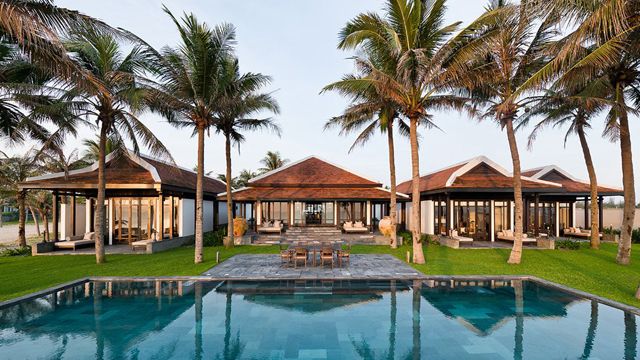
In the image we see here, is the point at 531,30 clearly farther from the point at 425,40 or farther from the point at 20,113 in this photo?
the point at 20,113

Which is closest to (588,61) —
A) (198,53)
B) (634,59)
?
(634,59)

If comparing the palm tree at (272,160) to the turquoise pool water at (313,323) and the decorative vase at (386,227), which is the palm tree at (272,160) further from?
the turquoise pool water at (313,323)

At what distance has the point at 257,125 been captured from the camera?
1906 cm

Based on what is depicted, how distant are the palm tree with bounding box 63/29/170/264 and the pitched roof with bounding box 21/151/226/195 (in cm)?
265

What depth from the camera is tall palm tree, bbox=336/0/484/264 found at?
37.4ft

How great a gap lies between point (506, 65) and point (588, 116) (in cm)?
960

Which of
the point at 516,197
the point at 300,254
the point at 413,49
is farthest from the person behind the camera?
the point at 516,197

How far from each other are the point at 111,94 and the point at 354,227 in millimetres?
15570

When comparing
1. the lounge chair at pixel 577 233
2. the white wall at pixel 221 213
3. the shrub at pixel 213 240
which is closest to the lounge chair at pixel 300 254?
the shrub at pixel 213 240

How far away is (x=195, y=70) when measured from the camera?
12484 mm

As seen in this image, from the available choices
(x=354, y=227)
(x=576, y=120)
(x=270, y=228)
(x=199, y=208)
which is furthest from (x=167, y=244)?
(x=576, y=120)

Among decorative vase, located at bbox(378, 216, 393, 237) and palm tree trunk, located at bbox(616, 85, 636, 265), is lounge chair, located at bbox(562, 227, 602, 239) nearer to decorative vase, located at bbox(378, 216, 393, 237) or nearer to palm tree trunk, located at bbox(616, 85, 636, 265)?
palm tree trunk, located at bbox(616, 85, 636, 265)

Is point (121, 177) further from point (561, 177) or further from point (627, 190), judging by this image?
point (561, 177)

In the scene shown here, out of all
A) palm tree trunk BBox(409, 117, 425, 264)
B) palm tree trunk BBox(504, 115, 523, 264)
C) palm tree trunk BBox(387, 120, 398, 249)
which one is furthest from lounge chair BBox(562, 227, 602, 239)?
palm tree trunk BBox(409, 117, 425, 264)
